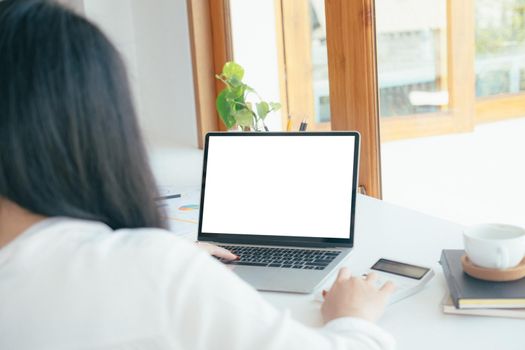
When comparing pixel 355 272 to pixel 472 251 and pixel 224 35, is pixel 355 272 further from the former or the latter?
pixel 224 35

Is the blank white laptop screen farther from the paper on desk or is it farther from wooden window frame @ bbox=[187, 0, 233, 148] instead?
wooden window frame @ bbox=[187, 0, 233, 148]

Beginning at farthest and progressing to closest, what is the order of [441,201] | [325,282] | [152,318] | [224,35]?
A: 1. [224,35]
2. [441,201]
3. [325,282]
4. [152,318]

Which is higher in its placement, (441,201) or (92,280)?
(92,280)

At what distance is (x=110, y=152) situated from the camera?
0.65 meters

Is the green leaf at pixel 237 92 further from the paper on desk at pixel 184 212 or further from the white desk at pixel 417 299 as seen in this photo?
the white desk at pixel 417 299

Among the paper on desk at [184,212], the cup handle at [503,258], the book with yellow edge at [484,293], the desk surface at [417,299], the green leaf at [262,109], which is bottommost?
the paper on desk at [184,212]

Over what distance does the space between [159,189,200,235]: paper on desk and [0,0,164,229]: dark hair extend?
0.73 m

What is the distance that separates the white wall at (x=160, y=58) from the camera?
270 centimetres

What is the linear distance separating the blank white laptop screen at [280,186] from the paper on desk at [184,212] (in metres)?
0.15

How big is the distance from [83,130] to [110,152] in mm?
38

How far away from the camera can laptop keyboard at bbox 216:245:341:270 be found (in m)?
1.13

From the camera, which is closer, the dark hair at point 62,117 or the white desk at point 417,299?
the dark hair at point 62,117

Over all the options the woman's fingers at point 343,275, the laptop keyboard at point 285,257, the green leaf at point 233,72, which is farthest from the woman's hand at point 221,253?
the green leaf at point 233,72

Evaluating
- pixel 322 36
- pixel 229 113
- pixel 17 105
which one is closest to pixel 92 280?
pixel 17 105
